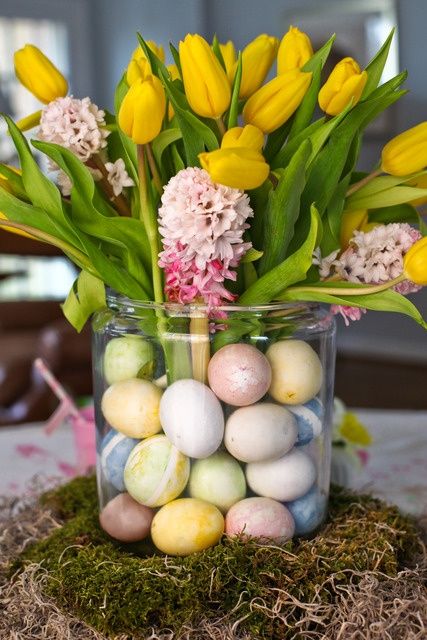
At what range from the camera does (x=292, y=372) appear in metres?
0.60

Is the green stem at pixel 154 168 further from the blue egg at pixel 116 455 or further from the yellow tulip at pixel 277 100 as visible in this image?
the blue egg at pixel 116 455

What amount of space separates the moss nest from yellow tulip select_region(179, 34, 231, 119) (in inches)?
11.8

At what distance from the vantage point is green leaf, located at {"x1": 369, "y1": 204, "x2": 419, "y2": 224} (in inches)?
26.8

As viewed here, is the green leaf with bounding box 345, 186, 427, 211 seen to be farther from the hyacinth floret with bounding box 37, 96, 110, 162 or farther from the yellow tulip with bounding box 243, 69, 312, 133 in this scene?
the hyacinth floret with bounding box 37, 96, 110, 162

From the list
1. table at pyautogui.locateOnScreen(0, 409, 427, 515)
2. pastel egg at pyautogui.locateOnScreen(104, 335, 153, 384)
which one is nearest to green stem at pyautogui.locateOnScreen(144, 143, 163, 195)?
pastel egg at pyautogui.locateOnScreen(104, 335, 153, 384)

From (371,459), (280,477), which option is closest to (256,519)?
(280,477)

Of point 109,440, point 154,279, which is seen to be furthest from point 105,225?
point 109,440

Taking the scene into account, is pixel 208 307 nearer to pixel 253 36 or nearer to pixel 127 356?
pixel 127 356

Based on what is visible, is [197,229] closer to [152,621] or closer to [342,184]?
[342,184]

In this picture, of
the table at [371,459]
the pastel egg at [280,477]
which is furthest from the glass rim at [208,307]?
the table at [371,459]

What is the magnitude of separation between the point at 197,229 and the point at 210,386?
4.5 inches

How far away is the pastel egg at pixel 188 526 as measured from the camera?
601mm

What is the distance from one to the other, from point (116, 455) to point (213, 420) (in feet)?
0.31

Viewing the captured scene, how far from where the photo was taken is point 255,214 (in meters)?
0.62
